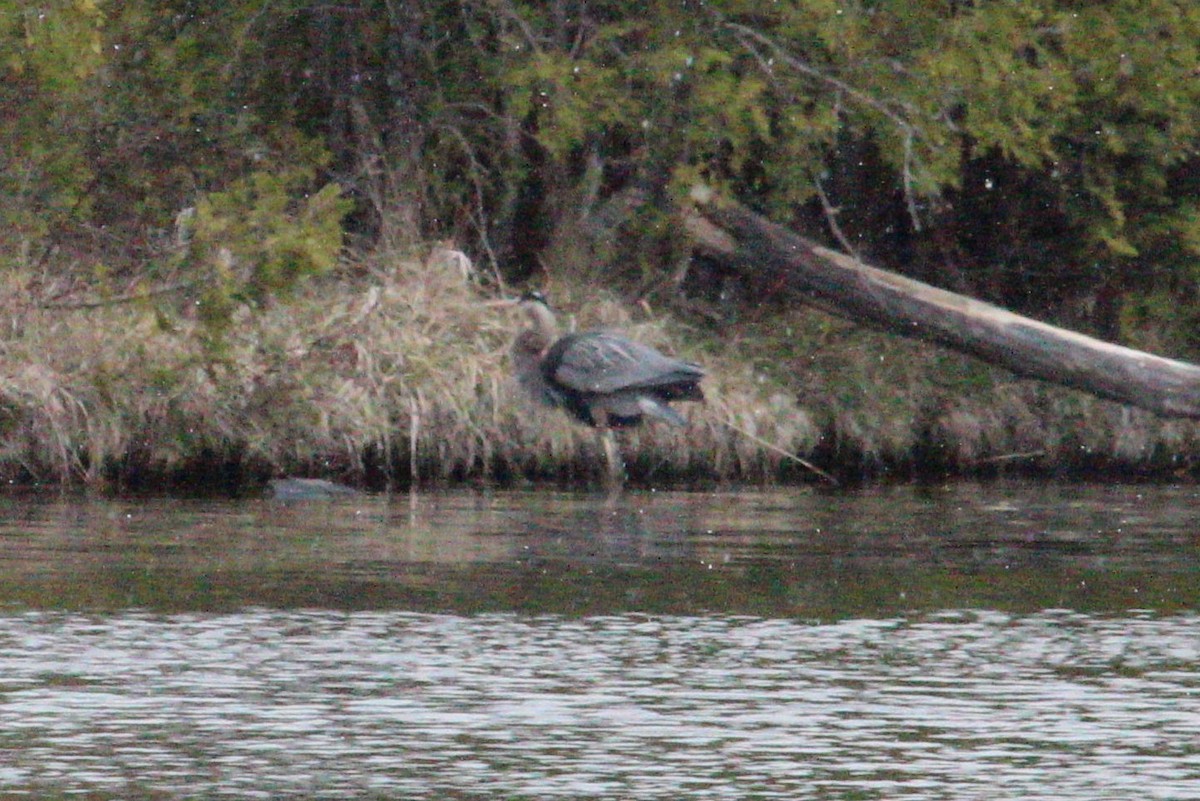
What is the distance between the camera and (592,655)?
33.3 ft

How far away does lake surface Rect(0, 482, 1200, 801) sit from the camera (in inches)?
305

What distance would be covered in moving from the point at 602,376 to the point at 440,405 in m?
2.19

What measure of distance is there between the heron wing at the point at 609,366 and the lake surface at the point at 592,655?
1.22 meters

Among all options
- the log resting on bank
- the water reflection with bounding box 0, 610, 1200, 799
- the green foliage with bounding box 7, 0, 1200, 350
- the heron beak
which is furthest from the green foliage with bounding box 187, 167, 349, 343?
the water reflection with bounding box 0, 610, 1200, 799

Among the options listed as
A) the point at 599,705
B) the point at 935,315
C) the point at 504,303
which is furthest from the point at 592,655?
the point at 935,315

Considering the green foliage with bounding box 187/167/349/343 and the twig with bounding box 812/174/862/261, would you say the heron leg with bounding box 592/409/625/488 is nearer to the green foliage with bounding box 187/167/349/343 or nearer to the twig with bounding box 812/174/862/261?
the twig with bounding box 812/174/862/261

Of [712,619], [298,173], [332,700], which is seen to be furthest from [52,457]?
[332,700]

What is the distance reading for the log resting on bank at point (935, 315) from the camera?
1936 centimetres

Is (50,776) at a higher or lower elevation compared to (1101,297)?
lower

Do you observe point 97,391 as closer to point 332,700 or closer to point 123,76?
point 123,76

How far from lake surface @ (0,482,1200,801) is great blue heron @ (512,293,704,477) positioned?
124 cm

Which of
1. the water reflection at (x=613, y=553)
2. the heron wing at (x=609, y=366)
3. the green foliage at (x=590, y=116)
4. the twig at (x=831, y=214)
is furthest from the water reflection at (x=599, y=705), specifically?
the twig at (x=831, y=214)

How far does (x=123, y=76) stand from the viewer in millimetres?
21891

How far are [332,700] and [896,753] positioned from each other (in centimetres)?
195
